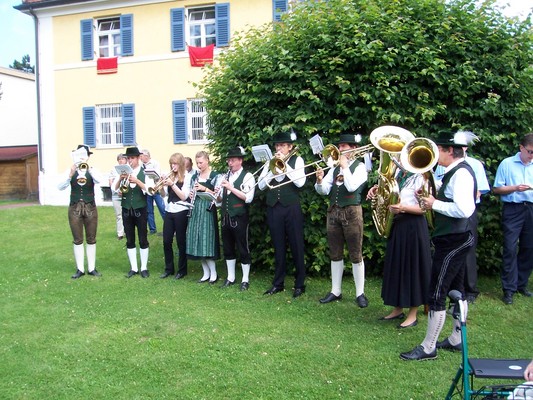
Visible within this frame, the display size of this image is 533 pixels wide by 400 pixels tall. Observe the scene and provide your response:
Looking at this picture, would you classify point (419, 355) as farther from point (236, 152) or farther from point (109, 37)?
point (109, 37)

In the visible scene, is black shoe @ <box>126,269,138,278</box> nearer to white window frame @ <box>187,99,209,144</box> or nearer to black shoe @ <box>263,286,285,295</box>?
black shoe @ <box>263,286,285,295</box>

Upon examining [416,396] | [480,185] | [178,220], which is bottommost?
[416,396]

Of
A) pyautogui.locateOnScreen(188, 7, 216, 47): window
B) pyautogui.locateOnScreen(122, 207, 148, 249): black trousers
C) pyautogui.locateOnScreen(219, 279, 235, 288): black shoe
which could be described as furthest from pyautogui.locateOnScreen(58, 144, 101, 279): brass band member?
pyautogui.locateOnScreen(188, 7, 216, 47): window

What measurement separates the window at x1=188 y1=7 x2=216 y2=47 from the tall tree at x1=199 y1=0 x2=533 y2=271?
40.2 ft

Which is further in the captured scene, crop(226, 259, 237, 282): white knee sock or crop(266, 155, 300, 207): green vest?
crop(226, 259, 237, 282): white knee sock

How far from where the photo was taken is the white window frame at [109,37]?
19.6 meters

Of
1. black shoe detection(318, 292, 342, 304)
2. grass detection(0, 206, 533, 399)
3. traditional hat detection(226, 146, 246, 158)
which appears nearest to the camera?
grass detection(0, 206, 533, 399)

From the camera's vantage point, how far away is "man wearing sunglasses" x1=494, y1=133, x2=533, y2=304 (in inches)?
243

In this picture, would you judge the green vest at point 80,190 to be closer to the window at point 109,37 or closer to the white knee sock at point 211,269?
the white knee sock at point 211,269

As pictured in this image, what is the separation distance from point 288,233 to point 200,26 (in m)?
14.2

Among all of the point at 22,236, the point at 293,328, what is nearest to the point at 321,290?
the point at 293,328

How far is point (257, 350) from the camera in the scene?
485cm

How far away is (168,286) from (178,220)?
1072 mm

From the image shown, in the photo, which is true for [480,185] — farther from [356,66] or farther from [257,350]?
[257,350]
